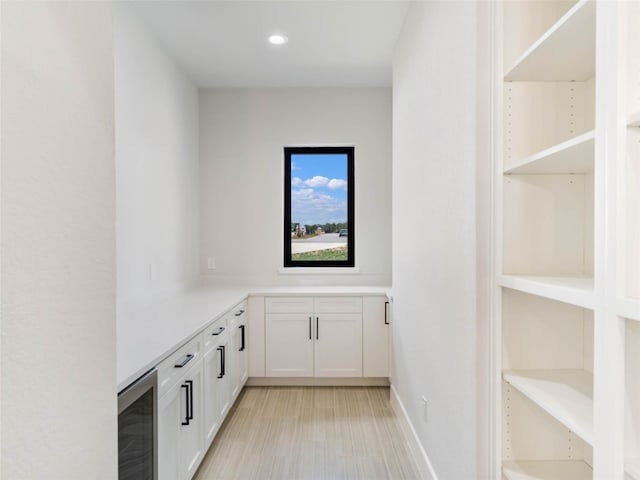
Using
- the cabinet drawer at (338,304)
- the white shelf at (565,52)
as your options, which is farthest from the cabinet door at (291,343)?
the white shelf at (565,52)

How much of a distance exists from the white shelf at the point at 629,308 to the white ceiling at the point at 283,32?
2364mm

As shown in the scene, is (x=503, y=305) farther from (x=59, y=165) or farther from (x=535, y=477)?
(x=59, y=165)

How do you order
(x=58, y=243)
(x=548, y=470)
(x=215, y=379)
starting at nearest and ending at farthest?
(x=58, y=243) → (x=548, y=470) → (x=215, y=379)

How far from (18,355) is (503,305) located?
4.03 feet

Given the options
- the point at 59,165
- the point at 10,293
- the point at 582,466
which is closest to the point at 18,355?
the point at 10,293

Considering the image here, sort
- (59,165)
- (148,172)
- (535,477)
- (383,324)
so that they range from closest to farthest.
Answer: (59,165) < (535,477) < (148,172) < (383,324)

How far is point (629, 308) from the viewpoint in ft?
2.37

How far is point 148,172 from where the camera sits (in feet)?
9.18

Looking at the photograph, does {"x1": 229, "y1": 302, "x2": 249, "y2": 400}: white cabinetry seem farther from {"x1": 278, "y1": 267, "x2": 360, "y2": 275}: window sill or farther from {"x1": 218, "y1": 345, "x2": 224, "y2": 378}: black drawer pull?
{"x1": 278, "y1": 267, "x2": 360, "y2": 275}: window sill

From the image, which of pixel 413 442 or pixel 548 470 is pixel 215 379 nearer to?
pixel 413 442

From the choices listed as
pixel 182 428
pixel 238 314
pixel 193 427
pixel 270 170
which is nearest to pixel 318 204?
pixel 270 170

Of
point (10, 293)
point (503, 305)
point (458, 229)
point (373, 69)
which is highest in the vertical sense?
point (373, 69)

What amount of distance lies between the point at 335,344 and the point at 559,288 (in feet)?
8.80

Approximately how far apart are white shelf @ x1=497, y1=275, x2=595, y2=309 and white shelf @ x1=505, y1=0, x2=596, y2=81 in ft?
1.95
